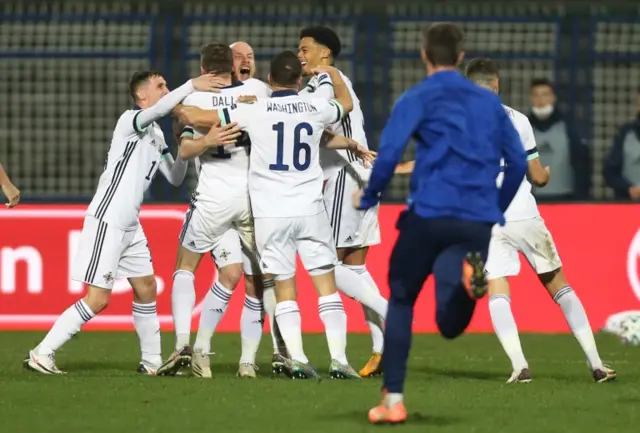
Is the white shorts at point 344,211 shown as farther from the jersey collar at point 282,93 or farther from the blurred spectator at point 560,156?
the blurred spectator at point 560,156

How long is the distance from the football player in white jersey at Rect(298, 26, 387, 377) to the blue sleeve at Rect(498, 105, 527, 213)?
2.43 m

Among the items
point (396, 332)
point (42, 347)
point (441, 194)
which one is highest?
point (441, 194)

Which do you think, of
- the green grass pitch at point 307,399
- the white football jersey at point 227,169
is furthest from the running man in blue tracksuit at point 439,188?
the white football jersey at point 227,169

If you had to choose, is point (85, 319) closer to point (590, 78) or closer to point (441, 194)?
point (441, 194)

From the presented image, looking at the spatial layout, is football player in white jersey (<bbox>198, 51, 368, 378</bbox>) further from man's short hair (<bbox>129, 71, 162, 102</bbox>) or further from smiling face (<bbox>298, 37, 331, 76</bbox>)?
man's short hair (<bbox>129, 71, 162, 102</bbox>)

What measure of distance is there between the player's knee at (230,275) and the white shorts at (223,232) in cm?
3

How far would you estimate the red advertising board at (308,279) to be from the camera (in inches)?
503

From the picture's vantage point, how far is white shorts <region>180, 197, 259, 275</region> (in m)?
9.03

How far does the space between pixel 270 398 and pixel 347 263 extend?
7.15 ft

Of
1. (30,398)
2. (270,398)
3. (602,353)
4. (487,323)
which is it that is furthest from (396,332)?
(487,323)

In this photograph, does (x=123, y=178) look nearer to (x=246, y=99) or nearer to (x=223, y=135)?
(x=223, y=135)

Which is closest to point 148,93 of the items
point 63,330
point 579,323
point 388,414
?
point 63,330

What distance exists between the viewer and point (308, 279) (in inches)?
503

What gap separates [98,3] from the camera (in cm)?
1455
